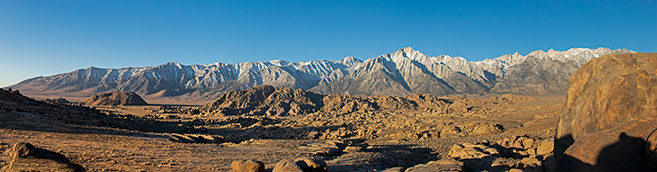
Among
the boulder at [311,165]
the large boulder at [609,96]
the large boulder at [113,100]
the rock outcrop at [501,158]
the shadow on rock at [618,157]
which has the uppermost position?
the large boulder at [113,100]

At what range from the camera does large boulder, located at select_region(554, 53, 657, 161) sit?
567cm

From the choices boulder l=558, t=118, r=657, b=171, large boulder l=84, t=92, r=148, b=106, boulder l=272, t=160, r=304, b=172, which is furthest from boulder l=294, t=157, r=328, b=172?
large boulder l=84, t=92, r=148, b=106

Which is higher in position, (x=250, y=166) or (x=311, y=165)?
(x=250, y=166)

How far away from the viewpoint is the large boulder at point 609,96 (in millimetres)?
5668

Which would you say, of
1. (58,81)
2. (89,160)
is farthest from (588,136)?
(58,81)

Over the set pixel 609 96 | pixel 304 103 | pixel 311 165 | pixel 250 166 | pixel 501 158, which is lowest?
pixel 501 158

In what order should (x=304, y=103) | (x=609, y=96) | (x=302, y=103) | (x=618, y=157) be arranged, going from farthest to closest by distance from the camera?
1. (x=304, y=103)
2. (x=302, y=103)
3. (x=609, y=96)
4. (x=618, y=157)

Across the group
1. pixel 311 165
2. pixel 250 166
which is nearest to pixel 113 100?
pixel 250 166

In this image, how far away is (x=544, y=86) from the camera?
151500mm

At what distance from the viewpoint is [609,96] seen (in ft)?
20.0

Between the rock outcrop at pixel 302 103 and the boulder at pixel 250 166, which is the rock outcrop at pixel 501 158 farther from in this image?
the rock outcrop at pixel 302 103

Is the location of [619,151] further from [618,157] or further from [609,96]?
[609,96]

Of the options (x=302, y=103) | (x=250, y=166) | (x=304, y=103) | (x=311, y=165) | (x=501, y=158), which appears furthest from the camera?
(x=304, y=103)

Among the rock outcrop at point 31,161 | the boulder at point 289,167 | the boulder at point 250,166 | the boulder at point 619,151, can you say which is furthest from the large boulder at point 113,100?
the boulder at point 619,151
